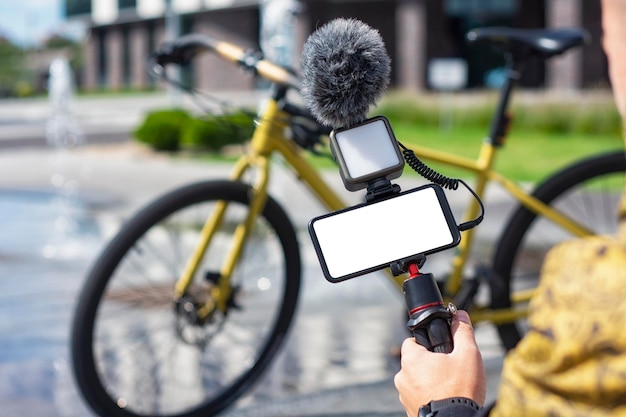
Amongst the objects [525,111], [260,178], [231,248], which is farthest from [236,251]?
[525,111]

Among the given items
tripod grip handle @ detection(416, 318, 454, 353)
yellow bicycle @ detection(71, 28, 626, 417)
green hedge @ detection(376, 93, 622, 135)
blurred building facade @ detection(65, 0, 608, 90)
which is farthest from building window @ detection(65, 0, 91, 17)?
tripod grip handle @ detection(416, 318, 454, 353)

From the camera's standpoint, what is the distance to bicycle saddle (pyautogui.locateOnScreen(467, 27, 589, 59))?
3.84 meters

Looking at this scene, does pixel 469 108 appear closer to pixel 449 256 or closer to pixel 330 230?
pixel 449 256

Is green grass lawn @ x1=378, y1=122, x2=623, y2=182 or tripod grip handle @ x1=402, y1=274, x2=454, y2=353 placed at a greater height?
tripod grip handle @ x1=402, y1=274, x2=454, y2=353

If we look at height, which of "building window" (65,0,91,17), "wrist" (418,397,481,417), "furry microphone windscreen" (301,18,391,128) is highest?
"furry microphone windscreen" (301,18,391,128)

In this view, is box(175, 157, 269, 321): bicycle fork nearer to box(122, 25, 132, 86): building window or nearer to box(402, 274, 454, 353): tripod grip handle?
box(402, 274, 454, 353): tripod grip handle

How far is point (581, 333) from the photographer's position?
3.03 feet

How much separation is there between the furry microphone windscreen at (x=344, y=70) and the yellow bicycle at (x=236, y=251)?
1.90 metres

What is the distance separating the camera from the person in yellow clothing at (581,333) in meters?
0.91

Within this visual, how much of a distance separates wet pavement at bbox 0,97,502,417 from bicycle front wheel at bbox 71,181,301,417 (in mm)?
195

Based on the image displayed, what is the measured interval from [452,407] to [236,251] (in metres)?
2.39

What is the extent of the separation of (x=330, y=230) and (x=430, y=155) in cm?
240

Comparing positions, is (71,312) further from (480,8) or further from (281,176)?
(480,8)

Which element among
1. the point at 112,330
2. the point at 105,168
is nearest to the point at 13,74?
the point at 105,168
